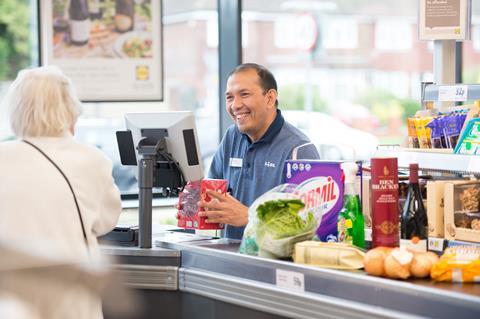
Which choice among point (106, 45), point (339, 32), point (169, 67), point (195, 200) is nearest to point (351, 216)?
point (195, 200)

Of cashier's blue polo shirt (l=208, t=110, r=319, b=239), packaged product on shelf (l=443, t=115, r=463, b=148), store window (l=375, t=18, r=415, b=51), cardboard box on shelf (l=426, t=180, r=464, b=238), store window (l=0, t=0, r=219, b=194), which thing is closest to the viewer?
cardboard box on shelf (l=426, t=180, r=464, b=238)

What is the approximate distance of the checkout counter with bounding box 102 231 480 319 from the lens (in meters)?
2.79

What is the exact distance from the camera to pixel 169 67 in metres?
6.49

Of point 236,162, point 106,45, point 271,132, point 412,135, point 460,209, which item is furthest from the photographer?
point 106,45

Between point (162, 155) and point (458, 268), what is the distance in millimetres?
1602

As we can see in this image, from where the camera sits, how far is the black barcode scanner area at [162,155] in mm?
3928

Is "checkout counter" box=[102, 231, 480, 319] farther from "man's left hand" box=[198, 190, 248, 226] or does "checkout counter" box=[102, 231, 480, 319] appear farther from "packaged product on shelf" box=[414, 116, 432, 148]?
"packaged product on shelf" box=[414, 116, 432, 148]

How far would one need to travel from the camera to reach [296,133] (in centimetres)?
457

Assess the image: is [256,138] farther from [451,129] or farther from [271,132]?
[451,129]

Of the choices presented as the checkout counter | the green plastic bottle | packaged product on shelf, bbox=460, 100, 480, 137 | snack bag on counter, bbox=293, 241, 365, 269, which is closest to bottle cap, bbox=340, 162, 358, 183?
the green plastic bottle

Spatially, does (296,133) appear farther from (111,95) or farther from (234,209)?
(111,95)

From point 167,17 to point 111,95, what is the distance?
0.68 metres

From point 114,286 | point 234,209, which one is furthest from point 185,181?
point 114,286

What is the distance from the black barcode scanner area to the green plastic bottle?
91 centimetres
